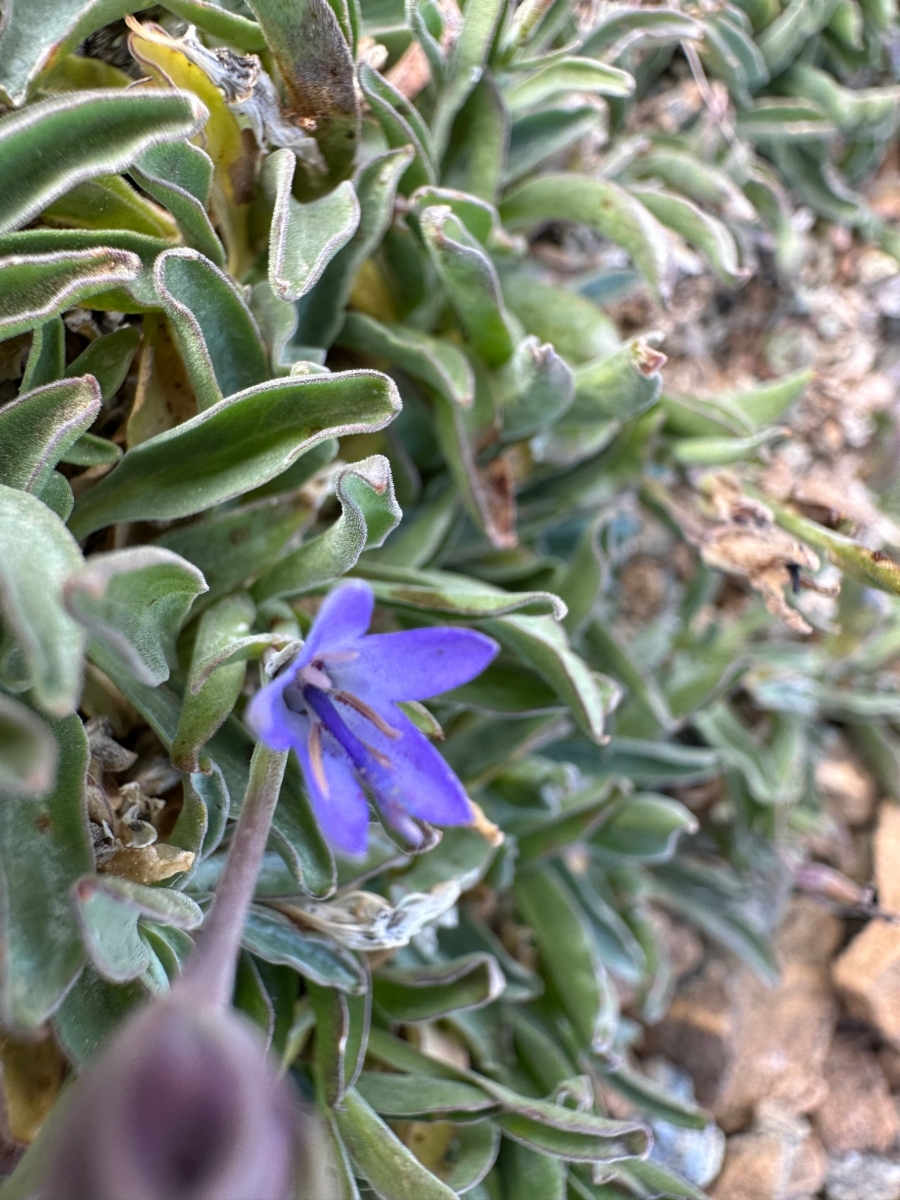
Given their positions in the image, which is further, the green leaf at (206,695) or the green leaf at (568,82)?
the green leaf at (568,82)

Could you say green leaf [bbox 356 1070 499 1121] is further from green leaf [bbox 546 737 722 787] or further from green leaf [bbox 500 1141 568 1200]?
green leaf [bbox 546 737 722 787]

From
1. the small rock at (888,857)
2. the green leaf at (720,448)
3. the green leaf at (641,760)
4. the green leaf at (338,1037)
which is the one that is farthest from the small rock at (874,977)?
the green leaf at (338,1037)

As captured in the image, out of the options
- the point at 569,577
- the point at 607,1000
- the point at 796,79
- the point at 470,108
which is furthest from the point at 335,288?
the point at 796,79

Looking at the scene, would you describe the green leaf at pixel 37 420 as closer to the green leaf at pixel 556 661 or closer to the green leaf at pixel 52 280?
the green leaf at pixel 52 280

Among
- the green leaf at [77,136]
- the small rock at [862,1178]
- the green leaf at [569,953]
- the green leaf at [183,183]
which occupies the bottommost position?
the small rock at [862,1178]

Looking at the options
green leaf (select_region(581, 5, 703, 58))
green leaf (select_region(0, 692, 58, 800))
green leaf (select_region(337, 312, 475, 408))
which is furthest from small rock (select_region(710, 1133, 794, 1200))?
green leaf (select_region(581, 5, 703, 58))

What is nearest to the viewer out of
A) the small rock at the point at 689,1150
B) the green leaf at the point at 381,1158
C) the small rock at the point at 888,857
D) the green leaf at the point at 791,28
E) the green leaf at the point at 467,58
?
the green leaf at the point at 381,1158
